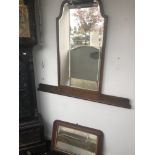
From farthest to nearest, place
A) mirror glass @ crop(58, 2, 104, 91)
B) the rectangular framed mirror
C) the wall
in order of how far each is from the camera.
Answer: the rectangular framed mirror
mirror glass @ crop(58, 2, 104, 91)
the wall

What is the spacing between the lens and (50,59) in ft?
7.71

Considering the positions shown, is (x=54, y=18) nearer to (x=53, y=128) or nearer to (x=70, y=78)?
(x=70, y=78)

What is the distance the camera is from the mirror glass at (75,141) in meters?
2.10

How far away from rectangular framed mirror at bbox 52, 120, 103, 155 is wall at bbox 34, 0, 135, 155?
0.06 m

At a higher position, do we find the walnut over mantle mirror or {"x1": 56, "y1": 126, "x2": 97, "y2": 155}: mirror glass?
the walnut over mantle mirror

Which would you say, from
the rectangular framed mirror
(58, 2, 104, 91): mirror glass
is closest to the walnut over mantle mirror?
(58, 2, 104, 91): mirror glass

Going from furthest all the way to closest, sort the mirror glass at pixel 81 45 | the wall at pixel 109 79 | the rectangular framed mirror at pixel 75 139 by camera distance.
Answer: the rectangular framed mirror at pixel 75 139, the mirror glass at pixel 81 45, the wall at pixel 109 79

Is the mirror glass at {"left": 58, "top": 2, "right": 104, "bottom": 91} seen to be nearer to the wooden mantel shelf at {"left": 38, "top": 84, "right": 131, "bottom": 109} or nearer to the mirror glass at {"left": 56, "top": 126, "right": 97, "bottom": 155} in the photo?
the wooden mantel shelf at {"left": 38, "top": 84, "right": 131, "bottom": 109}

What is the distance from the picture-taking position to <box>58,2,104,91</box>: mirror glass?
193cm

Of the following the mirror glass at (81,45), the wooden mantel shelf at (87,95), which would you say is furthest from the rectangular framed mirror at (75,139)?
the mirror glass at (81,45)

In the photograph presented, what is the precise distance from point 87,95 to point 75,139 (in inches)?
18.6

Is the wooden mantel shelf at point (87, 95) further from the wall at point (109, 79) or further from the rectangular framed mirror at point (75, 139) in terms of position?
the rectangular framed mirror at point (75, 139)
